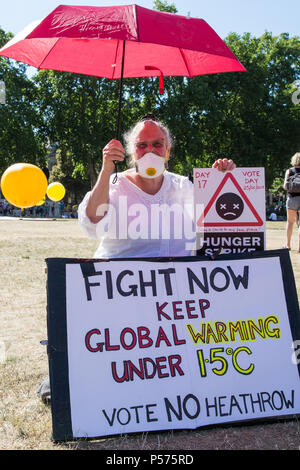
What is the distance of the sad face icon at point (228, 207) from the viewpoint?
3.10 m

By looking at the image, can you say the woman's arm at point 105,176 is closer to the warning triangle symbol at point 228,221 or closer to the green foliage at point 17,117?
the warning triangle symbol at point 228,221

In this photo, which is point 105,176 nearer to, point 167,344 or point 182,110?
point 167,344

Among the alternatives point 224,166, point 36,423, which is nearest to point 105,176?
point 224,166

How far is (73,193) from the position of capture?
54.8m

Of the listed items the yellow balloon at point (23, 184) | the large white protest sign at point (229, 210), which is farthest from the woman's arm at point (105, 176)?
the yellow balloon at point (23, 184)

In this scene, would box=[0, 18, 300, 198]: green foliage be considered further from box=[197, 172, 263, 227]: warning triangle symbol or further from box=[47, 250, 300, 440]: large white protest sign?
box=[47, 250, 300, 440]: large white protest sign

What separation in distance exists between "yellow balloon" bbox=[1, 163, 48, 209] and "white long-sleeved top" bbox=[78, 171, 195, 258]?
3.76m

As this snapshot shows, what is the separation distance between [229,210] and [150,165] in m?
0.66

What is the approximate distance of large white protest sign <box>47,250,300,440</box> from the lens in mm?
2309
